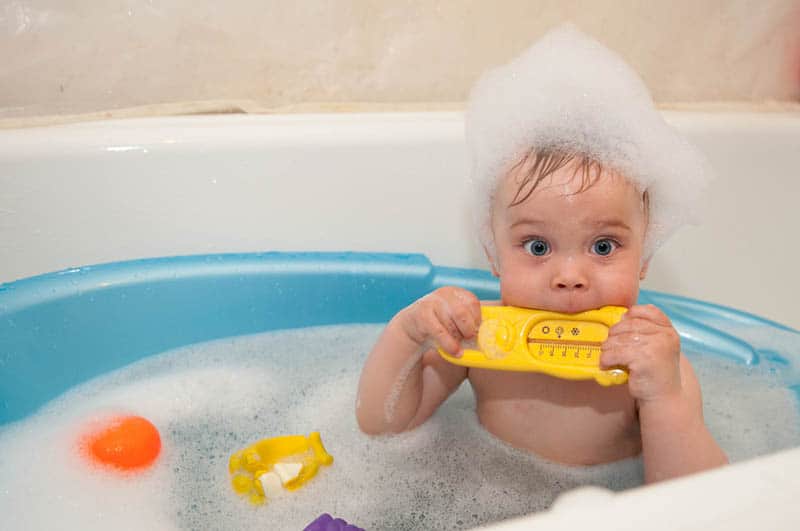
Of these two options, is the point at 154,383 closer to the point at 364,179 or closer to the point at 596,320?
the point at 364,179

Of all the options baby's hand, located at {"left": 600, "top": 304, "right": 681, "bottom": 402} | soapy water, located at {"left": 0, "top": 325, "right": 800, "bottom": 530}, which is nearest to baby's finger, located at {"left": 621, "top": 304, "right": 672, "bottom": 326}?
baby's hand, located at {"left": 600, "top": 304, "right": 681, "bottom": 402}

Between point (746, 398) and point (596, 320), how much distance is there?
396 mm

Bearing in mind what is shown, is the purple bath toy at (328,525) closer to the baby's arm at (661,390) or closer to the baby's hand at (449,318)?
the baby's hand at (449,318)

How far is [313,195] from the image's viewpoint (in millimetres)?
1169

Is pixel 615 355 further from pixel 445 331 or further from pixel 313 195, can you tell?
pixel 313 195

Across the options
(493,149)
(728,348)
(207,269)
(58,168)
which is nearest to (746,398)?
(728,348)

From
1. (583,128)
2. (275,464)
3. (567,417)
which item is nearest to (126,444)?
(275,464)

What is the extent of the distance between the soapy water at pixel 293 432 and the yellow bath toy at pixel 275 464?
1cm

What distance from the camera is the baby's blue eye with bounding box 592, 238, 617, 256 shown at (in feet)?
2.59

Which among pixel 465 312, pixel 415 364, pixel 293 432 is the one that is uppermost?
pixel 465 312

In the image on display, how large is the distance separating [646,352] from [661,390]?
0.14 feet

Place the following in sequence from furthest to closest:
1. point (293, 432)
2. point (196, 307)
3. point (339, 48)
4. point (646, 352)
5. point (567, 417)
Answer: point (339, 48) < point (196, 307) < point (293, 432) < point (567, 417) < point (646, 352)

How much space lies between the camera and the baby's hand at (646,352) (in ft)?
2.45

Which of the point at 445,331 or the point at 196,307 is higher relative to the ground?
the point at 445,331
